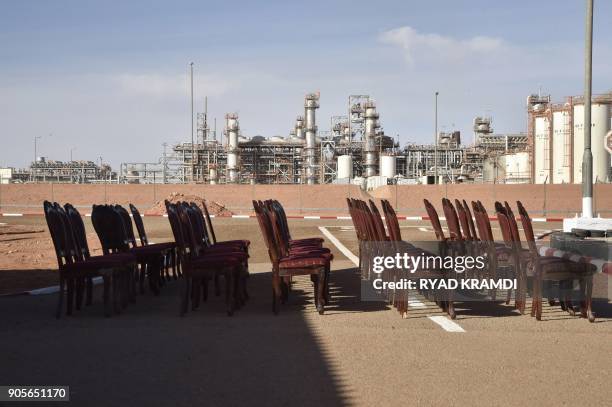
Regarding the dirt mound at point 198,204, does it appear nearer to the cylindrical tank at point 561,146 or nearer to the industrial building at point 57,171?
the cylindrical tank at point 561,146

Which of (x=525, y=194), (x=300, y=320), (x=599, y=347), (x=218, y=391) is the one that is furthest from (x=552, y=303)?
(x=525, y=194)

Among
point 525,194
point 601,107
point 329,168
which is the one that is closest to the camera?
point 525,194

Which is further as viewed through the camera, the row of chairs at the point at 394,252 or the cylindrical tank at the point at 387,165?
the cylindrical tank at the point at 387,165

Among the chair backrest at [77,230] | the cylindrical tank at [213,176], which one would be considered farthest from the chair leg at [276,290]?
the cylindrical tank at [213,176]

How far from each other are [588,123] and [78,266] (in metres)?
10.1

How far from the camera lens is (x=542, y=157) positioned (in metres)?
59.1

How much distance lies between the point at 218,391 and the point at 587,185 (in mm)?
10987

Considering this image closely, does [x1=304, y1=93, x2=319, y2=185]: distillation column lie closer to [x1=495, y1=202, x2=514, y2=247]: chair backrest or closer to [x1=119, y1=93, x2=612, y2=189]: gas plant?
[x1=119, y1=93, x2=612, y2=189]: gas plant

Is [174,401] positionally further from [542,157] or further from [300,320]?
[542,157]

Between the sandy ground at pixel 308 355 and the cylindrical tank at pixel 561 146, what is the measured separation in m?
48.5

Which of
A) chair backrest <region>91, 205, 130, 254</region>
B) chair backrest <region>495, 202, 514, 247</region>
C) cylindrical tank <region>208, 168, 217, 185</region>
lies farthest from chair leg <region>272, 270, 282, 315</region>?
cylindrical tank <region>208, 168, 217, 185</region>

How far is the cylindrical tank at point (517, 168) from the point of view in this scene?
63.6 metres

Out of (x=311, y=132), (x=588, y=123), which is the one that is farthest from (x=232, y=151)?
(x=588, y=123)

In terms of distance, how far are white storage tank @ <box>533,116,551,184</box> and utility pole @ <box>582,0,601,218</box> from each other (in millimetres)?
44563
